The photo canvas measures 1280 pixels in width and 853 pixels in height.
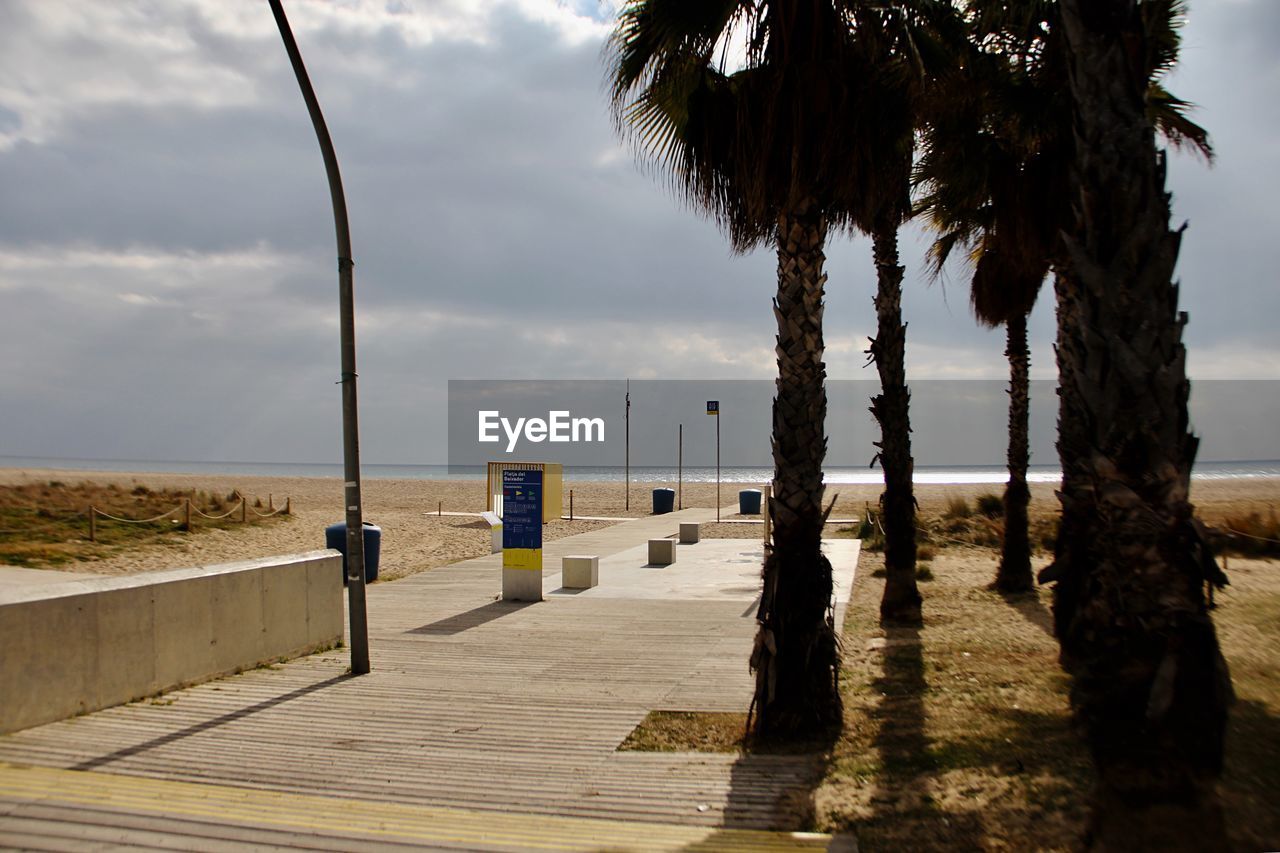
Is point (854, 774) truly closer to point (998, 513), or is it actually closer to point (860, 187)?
point (860, 187)

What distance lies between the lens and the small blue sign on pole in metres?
14.0

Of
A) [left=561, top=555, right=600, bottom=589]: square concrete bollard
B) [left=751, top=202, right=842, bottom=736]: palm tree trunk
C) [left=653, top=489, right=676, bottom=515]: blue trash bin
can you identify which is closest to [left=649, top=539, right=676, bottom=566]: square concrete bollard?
[left=561, top=555, right=600, bottom=589]: square concrete bollard

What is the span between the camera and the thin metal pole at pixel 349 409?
356 inches

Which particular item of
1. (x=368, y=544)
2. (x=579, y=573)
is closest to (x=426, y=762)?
(x=579, y=573)

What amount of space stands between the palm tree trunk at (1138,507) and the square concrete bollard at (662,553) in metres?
14.6

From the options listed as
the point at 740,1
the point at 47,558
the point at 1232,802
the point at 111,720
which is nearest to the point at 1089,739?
the point at 1232,802

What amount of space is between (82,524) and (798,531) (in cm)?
2059

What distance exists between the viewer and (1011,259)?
41.8 ft

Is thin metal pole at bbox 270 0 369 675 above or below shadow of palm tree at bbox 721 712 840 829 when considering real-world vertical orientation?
above

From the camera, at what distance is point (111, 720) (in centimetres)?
703

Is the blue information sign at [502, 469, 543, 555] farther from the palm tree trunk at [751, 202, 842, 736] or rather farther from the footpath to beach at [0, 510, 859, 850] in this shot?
the palm tree trunk at [751, 202, 842, 736]

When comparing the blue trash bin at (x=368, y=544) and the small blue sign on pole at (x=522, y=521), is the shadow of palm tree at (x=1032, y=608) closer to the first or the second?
the small blue sign on pole at (x=522, y=521)

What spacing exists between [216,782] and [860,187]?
20.0 ft

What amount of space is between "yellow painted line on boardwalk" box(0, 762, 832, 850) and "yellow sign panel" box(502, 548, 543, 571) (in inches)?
328
